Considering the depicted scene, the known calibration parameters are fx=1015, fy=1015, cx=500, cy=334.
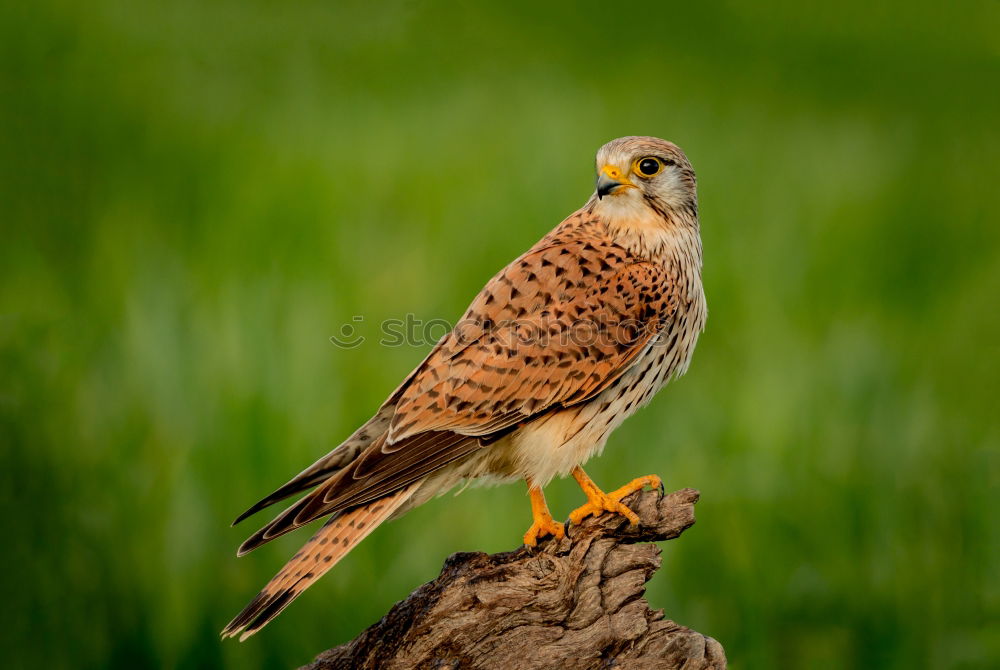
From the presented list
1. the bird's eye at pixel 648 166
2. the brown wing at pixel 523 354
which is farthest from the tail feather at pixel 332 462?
the bird's eye at pixel 648 166

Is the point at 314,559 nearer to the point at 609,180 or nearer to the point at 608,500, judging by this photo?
the point at 608,500

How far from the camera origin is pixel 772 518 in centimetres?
483

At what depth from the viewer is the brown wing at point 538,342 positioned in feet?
12.1

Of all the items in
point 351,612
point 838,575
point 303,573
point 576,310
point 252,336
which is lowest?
point 838,575

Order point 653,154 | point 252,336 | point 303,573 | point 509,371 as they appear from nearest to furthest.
→ point 303,573, point 509,371, point 653,154, point 252,336

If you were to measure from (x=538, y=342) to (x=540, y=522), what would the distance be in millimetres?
680

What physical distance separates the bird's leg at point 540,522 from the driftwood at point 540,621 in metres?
0.09

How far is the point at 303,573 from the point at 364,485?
347 mm

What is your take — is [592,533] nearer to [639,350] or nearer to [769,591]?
[639,350]

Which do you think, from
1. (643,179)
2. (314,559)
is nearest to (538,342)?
(643,179)

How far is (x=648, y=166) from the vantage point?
4.00 m

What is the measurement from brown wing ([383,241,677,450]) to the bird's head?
0.22 m

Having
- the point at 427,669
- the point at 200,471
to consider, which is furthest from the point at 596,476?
the point at 200,471

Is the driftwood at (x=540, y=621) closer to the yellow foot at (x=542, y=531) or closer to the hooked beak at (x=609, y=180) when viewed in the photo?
the yellow foot at (x=542, y=531)
